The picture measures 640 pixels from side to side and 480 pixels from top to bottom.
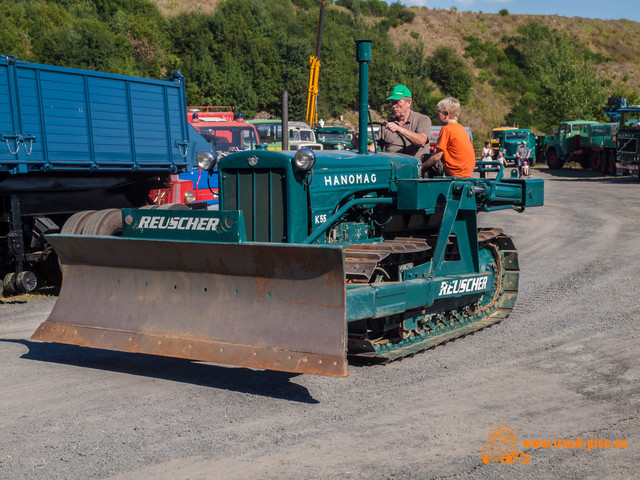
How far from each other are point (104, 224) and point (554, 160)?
3243cm

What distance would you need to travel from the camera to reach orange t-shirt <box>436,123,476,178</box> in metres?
7.27

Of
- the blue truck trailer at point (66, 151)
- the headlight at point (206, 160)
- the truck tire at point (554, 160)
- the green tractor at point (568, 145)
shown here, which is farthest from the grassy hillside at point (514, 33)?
the headlight at point (206, 160)

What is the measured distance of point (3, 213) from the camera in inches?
359

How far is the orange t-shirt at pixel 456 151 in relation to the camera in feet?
23.9

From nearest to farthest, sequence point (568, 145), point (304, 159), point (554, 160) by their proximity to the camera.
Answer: point (304, 159)
point (568, 145)
point (554, 160)

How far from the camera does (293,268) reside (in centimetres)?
526

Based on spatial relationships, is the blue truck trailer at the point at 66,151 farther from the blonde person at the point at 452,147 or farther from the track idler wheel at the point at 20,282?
the blonde person at the point at 452,147

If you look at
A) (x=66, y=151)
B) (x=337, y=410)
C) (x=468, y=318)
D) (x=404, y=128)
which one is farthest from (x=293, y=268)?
(x=66, y=151)

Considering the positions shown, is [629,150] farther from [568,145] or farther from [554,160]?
[554,160]

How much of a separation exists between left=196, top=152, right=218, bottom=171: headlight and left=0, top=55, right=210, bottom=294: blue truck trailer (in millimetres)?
2977

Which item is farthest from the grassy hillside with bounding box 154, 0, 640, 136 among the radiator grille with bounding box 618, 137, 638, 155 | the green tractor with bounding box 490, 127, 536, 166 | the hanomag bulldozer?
the hanomag bulldozer

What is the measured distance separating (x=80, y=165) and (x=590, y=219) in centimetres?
1178

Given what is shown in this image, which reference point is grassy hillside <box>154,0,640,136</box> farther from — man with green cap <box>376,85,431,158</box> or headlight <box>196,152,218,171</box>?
headlight <box>196,152,218,171</box>

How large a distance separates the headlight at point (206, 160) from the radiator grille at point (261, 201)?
415mm
